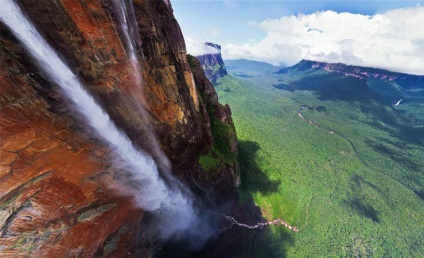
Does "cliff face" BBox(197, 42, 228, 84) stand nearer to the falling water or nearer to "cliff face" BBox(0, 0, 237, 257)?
"cliff face" BBox(0, 0, 237, 257)

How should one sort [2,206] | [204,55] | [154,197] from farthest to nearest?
[204,55] → [154,197] → [2,206]

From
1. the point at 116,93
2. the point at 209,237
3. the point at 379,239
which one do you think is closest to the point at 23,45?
the point at 116,93

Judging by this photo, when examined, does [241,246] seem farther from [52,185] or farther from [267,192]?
[52,185]

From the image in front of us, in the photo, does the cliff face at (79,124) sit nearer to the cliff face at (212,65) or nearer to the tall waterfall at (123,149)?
the tall waterfall at (123,149)

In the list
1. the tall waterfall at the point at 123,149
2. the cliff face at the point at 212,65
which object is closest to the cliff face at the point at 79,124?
the tall waterfall at the point at 123,149

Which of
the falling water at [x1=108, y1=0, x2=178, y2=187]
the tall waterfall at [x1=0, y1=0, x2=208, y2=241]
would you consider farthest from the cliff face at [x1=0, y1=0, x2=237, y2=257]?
the tall waterfall at [x1=0, y1=0, x2=208, y2=241]

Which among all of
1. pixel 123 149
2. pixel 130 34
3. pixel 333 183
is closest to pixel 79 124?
pixel 123 149
